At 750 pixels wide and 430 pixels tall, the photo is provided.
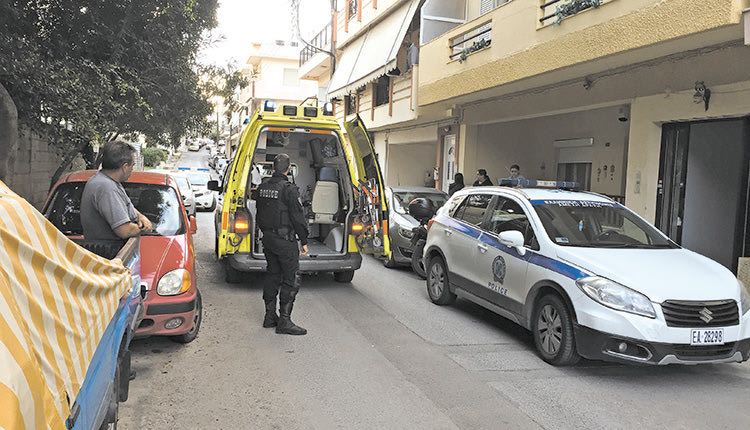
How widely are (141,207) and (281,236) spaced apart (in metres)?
1.69

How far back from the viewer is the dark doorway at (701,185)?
Result: 9109mm

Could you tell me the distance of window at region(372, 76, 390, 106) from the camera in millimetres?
19938

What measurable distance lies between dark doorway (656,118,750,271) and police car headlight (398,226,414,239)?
4.07m

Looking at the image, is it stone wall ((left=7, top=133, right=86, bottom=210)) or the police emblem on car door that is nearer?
the police emblem on car door

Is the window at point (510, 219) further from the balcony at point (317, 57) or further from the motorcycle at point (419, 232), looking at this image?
the balcony at point (317, 57)

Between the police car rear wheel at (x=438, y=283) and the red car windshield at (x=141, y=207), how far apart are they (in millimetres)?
3207

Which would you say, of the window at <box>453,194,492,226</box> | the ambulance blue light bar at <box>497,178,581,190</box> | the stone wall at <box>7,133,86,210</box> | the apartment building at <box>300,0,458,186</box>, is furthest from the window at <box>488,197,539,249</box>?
the apartment building at <box>300,0,458,186</box>

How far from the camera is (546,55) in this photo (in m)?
9.41

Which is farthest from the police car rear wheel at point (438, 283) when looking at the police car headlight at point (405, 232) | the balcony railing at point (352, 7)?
the balcony railing at point (352, 7)

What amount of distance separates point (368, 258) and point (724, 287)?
7116 millimetres

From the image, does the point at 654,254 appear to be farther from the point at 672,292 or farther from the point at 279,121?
the point at 279,121

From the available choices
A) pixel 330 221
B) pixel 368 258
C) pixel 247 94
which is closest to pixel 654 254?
pixel 330 221

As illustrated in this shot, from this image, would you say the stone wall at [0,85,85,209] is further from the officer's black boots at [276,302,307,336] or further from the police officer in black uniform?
the officer's black boots at [276,302,307,336]

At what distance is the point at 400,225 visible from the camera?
32.4ft
